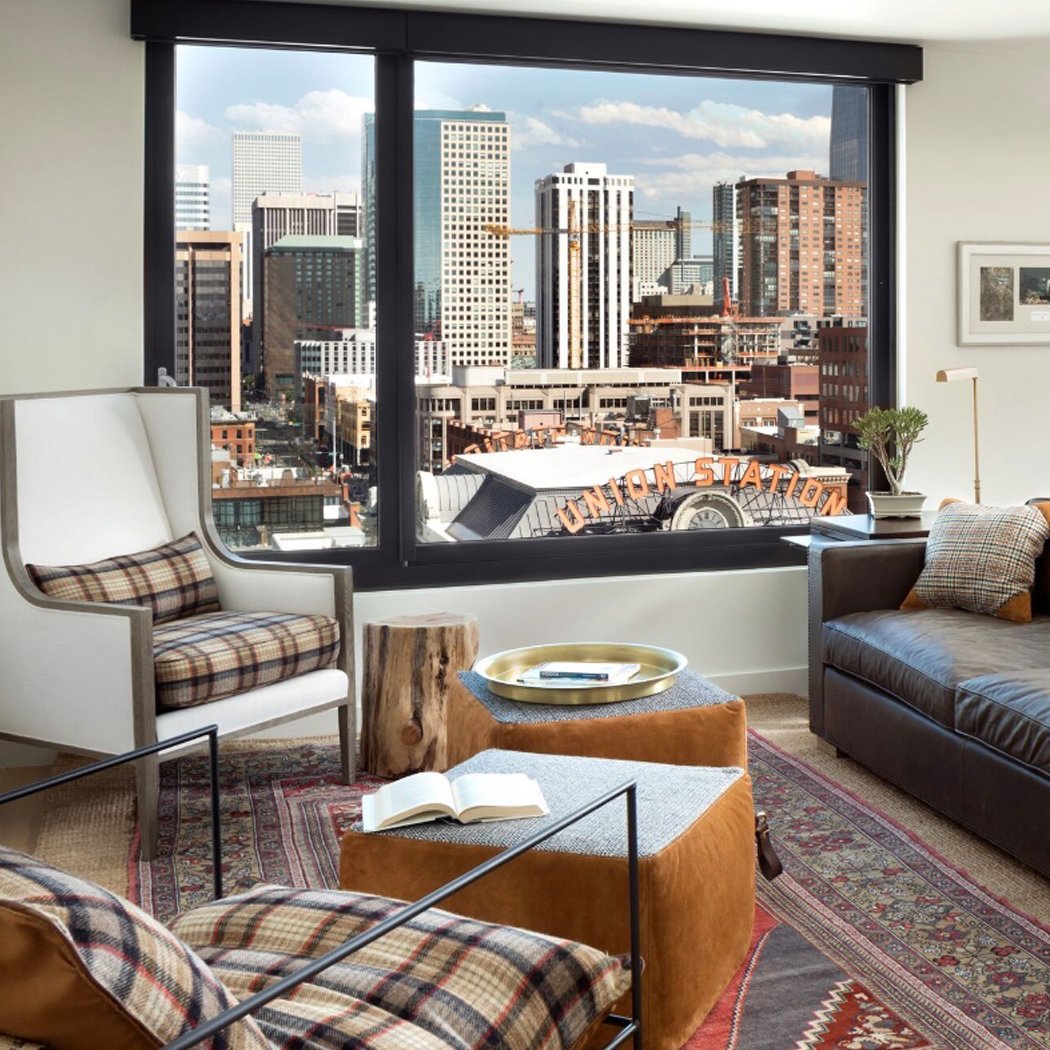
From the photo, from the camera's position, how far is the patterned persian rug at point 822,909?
2381mm

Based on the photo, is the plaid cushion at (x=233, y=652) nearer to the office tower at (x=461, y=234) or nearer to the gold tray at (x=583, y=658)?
the gold tray at (x=583, y=658)

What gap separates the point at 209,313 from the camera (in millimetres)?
4516

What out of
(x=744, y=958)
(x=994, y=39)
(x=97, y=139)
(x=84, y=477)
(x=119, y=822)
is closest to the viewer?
(x=744, y=958)

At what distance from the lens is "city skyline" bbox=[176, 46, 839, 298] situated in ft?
14.6

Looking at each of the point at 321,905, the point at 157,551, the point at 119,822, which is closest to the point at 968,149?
the point at 157,551

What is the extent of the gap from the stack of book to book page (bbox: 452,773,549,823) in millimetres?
685

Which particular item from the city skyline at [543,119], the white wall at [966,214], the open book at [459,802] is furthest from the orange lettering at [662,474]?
the open book at [459,802]

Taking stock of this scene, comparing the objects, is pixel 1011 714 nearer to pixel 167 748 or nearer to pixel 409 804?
pixel 409 804

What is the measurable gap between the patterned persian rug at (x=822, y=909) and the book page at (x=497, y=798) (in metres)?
0.50

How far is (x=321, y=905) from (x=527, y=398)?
3.21 metres

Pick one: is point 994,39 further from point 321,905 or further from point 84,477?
point 321,905

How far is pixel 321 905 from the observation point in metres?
1.83

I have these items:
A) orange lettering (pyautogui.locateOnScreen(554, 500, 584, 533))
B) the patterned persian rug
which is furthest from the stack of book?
orange lettering (pyautogui.locateOnScreen(554, 500, 584, 533))

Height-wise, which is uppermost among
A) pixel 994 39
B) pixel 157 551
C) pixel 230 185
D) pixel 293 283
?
pixel 994 39
